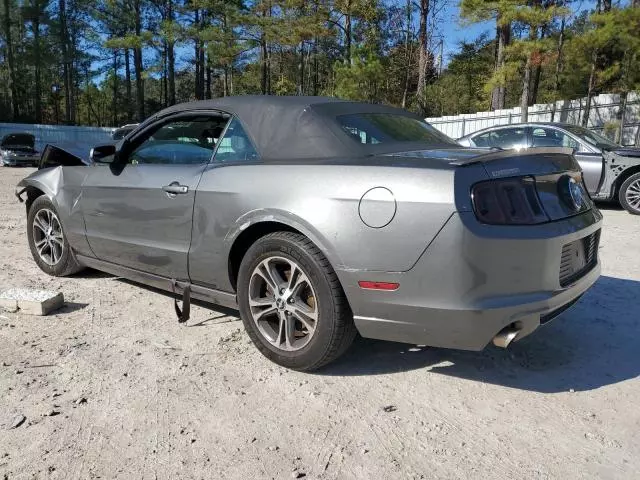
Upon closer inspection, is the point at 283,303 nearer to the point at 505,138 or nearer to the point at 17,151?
the point at 505,138

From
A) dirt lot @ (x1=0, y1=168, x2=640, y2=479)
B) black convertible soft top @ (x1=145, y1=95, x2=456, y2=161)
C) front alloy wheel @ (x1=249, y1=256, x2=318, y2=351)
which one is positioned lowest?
dirt lot @ (x1=0, y1=168, x2=640, y2=479)

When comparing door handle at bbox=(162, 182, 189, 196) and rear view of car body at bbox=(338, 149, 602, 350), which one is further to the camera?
door handle at bbox=(162, 182, 189, 196)

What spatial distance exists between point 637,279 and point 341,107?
322 centimetres

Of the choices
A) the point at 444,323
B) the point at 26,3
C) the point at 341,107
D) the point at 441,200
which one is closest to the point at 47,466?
the point at 444,323

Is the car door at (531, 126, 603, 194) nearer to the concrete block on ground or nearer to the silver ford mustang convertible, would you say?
the silver ford mustang convertible

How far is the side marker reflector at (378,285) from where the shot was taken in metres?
2.50

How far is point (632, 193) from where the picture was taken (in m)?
8.51

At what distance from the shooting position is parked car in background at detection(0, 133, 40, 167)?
21422mm

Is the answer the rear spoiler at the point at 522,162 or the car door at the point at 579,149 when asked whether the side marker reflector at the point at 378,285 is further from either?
the car door at the point at 579,149

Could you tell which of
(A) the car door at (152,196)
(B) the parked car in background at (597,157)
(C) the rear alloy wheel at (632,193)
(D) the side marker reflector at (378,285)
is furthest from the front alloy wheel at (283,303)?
(C) the rear alloy wheel at (632,193)

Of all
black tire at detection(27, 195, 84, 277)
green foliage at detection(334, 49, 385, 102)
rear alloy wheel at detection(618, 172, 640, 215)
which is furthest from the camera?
green foliage at detection(334, 49, 385, 102)

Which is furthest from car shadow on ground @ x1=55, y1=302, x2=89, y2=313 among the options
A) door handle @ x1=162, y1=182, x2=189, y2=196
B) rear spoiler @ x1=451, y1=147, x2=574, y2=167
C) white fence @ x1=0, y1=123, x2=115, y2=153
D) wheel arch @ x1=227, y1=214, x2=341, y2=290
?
white fence @ x1=0, y1=123, x2=115, y2=153

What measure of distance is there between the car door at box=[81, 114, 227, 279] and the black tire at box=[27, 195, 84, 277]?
0.53 metres

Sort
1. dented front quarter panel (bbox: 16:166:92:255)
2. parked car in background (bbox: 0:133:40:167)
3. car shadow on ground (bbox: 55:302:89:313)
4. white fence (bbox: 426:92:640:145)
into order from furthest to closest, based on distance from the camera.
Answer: parked car in background (bbox: 0:133:40:167)
white fence (bbox: 426:92:640:145)
dented front quarter panel (bbox: 16:166:92:255)
car shadow on ground (bbox: 55:302:89:313)
